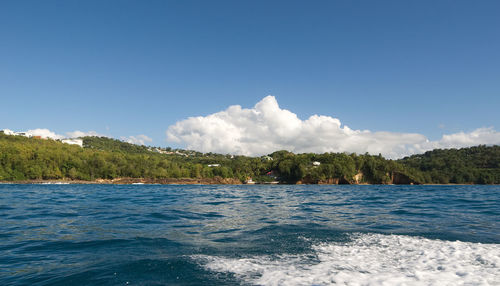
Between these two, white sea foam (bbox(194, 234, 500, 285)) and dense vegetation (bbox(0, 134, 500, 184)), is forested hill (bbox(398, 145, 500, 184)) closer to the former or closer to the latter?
dense vegetation (bbox(0, 134, 500, 184))

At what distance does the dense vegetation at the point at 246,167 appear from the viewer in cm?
10488

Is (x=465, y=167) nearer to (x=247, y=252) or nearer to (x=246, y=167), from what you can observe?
(x=246, y=167)

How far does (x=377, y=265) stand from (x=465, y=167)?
16641 centimetres

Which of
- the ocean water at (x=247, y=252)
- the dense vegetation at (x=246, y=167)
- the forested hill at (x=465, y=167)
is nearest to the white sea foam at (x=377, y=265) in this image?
the ocean water at (x=247, y=252)

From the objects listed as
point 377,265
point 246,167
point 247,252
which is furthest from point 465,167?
point 247,252

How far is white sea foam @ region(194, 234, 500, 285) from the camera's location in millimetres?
5297

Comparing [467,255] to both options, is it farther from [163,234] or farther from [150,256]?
[163,234]

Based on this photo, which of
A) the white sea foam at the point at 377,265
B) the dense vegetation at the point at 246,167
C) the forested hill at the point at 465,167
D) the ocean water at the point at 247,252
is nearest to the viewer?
the white sea foam at the point at 377,265

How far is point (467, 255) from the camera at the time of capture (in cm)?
679

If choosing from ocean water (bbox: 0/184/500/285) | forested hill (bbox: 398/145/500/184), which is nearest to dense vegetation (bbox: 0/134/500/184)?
forested hill (bbox: 398/145/500/184)

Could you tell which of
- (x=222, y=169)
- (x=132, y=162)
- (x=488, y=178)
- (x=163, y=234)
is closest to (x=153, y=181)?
(x=132, y=162)

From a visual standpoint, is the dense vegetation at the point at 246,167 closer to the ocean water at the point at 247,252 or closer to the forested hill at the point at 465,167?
the forested hill at the point at 465,167

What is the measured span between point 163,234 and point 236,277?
4.98m

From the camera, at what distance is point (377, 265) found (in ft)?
20.5
